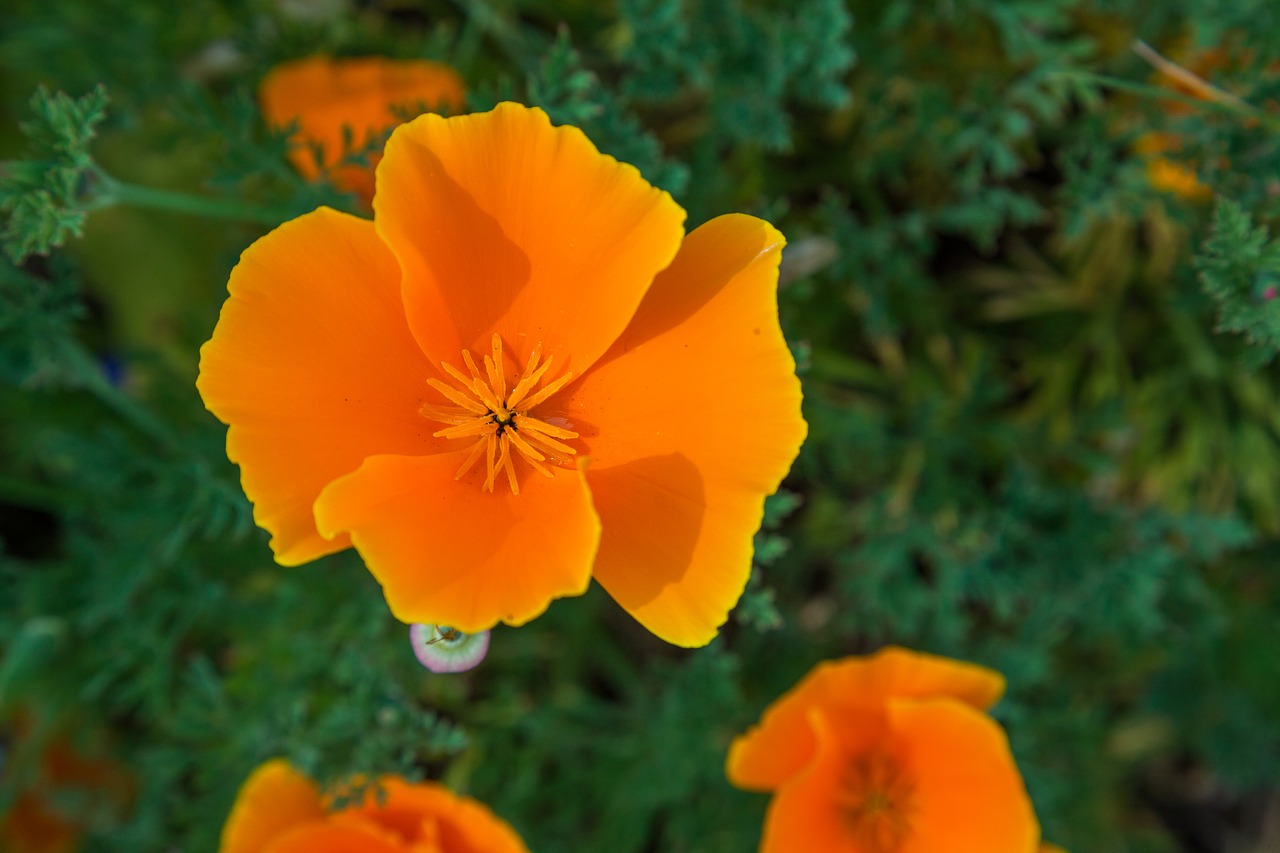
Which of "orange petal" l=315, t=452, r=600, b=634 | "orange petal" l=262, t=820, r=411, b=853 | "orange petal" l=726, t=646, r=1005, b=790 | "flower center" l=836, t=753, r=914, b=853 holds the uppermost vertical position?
"orange petal" l=315, t=452, r=600, b=634

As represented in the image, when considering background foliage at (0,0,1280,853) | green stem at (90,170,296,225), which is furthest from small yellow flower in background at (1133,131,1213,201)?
green stem at (90,170,296,225)

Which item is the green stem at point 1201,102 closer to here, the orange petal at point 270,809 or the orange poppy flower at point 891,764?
the orange poppy flower at point 891,764

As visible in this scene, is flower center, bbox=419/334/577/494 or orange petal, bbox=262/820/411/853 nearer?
flower center, bbox=419/334/577/494

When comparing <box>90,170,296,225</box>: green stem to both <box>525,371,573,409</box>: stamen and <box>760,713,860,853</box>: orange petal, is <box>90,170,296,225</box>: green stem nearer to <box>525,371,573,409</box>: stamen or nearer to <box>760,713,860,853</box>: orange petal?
<box>525,371,573,409</box>: stamen

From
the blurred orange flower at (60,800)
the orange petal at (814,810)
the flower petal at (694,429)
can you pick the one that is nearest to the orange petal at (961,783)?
the orange petal at (814,810)

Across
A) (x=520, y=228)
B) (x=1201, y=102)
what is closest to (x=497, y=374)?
(x=520, y=228)

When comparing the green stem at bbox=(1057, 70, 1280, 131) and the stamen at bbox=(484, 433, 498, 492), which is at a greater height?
the green stem at bbox=(1057, 70, 1280, 131)
